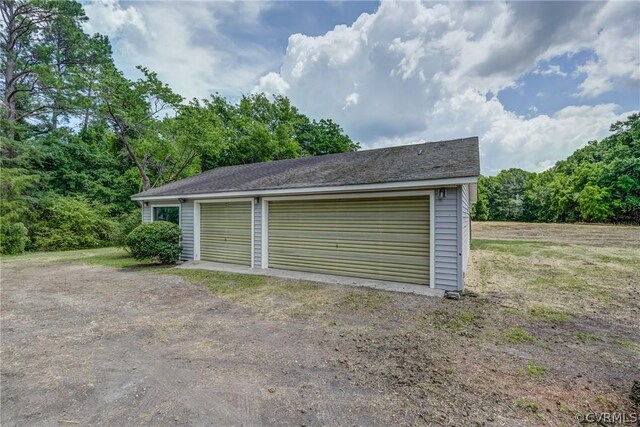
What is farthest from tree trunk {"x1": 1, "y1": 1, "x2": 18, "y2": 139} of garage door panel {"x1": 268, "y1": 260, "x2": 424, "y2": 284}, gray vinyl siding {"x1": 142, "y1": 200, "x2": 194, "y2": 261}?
garage door panel {"x1": 268, "y1": 260, "x2": 424, "y2": 284}

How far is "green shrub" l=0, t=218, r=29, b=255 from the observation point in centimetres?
1168

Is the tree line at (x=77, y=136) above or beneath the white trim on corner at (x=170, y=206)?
above

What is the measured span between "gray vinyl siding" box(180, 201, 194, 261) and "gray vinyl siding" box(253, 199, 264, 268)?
9.11ft

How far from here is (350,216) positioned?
7.08m

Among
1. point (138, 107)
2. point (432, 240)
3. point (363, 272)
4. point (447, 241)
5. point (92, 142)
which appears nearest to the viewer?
point (447, 241)

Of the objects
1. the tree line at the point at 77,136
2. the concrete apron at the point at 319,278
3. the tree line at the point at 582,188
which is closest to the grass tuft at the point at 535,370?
the concrete apron at the point at 319,278

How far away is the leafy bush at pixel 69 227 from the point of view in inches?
528

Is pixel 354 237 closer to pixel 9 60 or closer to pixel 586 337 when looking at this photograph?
pixel 586 337

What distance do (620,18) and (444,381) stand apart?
11246mm

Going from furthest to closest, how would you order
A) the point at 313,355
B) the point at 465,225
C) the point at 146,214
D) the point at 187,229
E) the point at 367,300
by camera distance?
the point at 146,214 → the point at 187,229 → the point at 465,225 → the point at 367,300 → the point at 313,355

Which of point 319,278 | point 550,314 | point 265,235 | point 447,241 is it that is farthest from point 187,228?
point 550,314

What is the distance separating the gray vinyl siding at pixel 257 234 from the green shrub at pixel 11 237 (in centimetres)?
1117

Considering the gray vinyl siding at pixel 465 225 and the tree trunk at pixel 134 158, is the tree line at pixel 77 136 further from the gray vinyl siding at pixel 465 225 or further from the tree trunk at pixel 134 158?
the gray vinyl siding at pixel 465 225

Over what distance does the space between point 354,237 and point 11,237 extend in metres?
14.5
